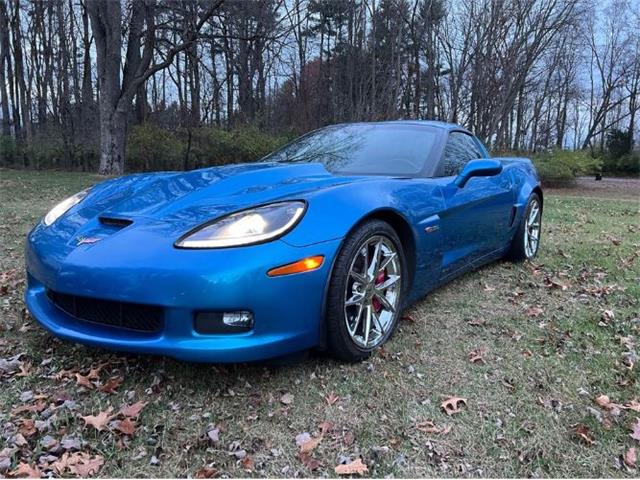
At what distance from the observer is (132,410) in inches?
77.8

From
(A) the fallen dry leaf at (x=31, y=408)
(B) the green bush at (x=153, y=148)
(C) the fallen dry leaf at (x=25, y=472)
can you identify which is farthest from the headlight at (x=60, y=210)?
(B) the green bush at (x=153, y=148)

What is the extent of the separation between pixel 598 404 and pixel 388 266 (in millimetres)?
1137

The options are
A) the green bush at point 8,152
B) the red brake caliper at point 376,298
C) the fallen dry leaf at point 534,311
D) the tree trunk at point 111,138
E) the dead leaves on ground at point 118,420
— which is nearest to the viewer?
the dead leaves on ground at point 118,420

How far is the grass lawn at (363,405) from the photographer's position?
1.76 metres

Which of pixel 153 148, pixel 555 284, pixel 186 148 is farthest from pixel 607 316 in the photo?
pixel 153 148

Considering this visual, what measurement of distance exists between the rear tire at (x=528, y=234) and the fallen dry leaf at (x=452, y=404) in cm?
249

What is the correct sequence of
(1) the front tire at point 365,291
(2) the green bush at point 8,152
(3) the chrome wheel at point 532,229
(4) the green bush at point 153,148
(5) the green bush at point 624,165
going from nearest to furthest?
(1) the front tire at point 365,291
(3) the chrome wheel at point 532,229
(4) the green bush at point 153,148
(2) the green bush at point 8,152
(5) the green bush at point 624,165

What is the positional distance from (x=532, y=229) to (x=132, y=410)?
12.9 feet

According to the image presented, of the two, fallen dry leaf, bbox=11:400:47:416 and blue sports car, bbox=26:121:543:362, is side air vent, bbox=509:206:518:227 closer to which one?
blue sports car, bbox=26:121:543:362

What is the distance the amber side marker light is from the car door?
1134 mm

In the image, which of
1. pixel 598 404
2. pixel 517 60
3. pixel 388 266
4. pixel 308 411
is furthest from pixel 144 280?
pixel 517 60

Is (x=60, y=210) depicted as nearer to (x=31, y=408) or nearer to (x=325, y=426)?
(x=31, y=408)

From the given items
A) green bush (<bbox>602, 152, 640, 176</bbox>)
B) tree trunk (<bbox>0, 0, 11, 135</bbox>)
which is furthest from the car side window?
green bush (<bbox>602, 152, 640, 176</bbox>)

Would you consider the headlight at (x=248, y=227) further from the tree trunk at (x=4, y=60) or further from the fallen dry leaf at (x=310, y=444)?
the tree trunk at (x=4, y=60)
